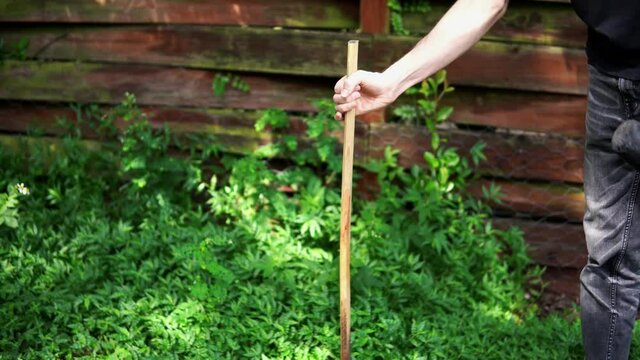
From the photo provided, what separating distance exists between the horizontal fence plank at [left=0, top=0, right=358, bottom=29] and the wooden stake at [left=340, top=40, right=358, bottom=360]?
1750mm

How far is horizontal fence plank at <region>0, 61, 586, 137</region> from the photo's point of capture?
4.55 m

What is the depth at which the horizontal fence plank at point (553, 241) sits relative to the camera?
4637 millimetres

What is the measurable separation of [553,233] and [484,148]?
0.59 metres

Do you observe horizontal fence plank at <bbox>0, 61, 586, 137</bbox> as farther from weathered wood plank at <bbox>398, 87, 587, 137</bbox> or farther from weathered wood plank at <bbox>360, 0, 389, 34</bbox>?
weathered wood plank at <bbox>360, 0, 389, 34</bbox>

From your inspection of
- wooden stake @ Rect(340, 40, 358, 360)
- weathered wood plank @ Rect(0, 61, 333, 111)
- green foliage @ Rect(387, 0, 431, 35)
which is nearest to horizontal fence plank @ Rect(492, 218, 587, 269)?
green foliage @ Rect(387, 0, 431, 35)

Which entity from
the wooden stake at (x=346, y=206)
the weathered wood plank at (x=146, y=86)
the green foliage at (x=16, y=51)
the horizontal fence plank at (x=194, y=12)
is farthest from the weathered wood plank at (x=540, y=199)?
the green foliage at (x=16, y=51)

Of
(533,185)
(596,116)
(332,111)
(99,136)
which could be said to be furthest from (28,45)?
(596,116)

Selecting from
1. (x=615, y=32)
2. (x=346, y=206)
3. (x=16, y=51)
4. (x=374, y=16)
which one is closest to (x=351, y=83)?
(x=346, y=206)

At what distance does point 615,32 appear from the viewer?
2.76m

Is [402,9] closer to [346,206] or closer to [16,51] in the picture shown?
[346,206]

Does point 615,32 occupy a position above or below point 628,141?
above

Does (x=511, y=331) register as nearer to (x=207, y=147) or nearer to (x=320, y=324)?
(x=320, y=324)

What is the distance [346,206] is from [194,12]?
7.18ft

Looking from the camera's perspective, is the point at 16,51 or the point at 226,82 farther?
the point at 16,51
